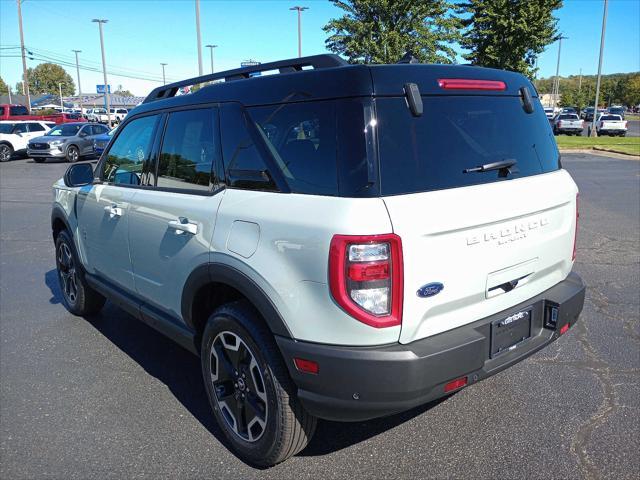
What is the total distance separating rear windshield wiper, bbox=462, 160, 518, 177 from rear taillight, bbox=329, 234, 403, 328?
68 centimetres

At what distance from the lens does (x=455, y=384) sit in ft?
7.92

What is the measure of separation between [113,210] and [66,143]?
70.2 ft

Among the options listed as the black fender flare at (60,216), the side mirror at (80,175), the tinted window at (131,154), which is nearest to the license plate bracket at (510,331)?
the tinted window at (131,154)

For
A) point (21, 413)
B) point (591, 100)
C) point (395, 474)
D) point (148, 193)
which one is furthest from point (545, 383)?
point (591, 100)

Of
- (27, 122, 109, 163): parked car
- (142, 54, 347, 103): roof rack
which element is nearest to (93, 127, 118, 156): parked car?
(27, 122, 109, 163): parked car

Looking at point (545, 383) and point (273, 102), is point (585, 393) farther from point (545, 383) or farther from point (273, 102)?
point (273, 102)

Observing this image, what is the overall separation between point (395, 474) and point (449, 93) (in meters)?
1.92

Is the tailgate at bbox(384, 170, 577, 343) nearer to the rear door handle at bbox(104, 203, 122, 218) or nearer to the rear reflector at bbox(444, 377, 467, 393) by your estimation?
the rear reflector at bbox(444, 377, 467, 393)

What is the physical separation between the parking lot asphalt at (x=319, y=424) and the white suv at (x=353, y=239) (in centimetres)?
40

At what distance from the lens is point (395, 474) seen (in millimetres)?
2709

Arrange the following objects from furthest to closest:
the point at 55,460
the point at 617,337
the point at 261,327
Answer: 1. the point at 617,337
2. the point at 55,460
3. the point at 261,327

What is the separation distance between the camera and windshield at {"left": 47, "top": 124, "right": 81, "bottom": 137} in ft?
76.1

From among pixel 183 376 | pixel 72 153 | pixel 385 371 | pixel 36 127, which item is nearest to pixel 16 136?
pixel 36 127

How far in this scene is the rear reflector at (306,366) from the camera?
2.31m
